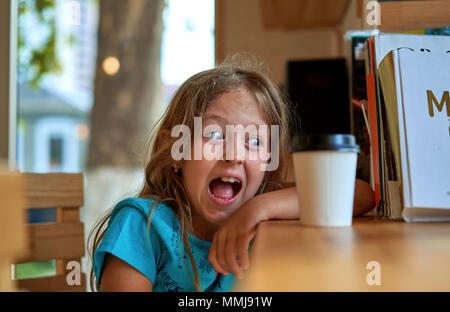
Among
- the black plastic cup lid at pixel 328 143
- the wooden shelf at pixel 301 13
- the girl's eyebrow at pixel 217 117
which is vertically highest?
the wooden shelf at pixel 301 13

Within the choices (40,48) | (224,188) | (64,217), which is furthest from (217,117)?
(40,48)

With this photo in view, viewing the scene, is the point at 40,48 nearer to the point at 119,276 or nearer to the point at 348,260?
the point at 119,276

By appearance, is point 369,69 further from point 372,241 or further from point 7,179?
point 7,179

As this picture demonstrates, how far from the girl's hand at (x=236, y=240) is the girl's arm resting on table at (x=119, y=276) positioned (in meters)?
0.22

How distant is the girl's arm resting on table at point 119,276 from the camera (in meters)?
0.79

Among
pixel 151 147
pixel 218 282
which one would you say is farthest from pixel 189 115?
pixel 218 282

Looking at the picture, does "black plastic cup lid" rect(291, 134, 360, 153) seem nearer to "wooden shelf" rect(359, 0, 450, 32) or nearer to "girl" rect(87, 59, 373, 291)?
"girl" rect(87, 59, 373, 291)

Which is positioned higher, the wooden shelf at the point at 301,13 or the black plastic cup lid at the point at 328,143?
the wooden shelf at the point at 301,13

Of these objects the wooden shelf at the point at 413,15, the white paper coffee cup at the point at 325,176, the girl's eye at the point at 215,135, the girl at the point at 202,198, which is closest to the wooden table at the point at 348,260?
the white paper coffee cup at the point at 325,176

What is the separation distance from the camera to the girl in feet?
2.45

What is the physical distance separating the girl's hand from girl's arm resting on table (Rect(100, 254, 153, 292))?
0.72ft

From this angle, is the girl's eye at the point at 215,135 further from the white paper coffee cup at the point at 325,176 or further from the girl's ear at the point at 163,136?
the white paper coffee cup at the point at 325,176

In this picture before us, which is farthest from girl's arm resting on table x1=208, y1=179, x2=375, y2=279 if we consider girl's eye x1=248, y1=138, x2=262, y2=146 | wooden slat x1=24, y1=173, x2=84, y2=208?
wooden slat x1=24, y1=173, x2=84, y2=208

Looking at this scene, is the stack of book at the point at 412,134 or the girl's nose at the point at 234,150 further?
the girl's nose at the point at 234,150
